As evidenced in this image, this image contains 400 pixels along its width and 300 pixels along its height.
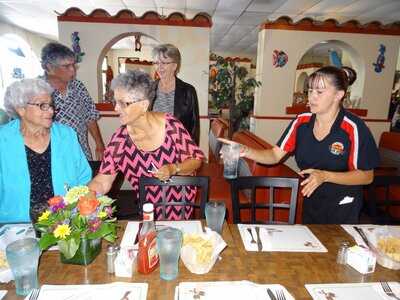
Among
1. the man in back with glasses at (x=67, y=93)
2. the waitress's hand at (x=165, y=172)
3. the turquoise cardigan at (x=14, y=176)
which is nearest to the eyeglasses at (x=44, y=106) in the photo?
the turquoise cardigan at (x=14, y=176)

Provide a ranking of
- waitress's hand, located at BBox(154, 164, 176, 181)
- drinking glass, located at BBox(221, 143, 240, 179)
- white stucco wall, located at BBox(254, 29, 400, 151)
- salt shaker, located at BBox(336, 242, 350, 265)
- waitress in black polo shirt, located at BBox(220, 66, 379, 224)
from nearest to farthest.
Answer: salt shaker, located at BBox(336, 242, 350, 265), waitress's hand, located at BBox(154, 164, 176, 181), waitress in black polo shirt, located at BBox(220, 66, 379, 224), drinking glass, located at BBox(221, 143, 240, 179), white stucco wall, located at BBox(254, 29, 400, 151)

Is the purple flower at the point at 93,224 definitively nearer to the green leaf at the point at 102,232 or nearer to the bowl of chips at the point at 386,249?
the green leaf at the point at 102,232

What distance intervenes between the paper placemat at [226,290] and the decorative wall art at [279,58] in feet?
14.5

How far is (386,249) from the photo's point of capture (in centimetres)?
120

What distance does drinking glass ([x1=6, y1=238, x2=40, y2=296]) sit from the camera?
3.18 feet

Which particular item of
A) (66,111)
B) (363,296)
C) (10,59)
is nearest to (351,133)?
(363,296)

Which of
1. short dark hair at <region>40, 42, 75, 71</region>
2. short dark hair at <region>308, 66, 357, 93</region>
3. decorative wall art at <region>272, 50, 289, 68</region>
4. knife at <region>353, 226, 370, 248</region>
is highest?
decorative wall art at <region>272, 50, 289, 68</region>

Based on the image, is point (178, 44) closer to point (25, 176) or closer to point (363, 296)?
point (25, 176)

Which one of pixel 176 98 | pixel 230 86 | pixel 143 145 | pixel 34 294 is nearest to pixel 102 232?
pixel 34 294

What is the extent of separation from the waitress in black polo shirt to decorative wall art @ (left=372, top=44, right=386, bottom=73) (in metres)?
4.05

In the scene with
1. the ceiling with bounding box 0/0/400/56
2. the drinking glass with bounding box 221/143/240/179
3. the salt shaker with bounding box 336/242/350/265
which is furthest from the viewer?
the ceiling with bounding box 0/0/400/56

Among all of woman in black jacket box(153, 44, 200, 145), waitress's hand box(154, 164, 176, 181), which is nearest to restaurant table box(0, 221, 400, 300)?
waitress's hand box(154, 164, 176, 181)

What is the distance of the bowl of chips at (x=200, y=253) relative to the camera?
3.52ft

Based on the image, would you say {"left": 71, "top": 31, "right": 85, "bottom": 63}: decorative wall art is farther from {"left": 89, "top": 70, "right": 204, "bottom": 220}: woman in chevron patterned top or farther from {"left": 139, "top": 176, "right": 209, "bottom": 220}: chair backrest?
{"left": 139, "top": 176, "right": 209, "bottom": 220}: chair backrest
